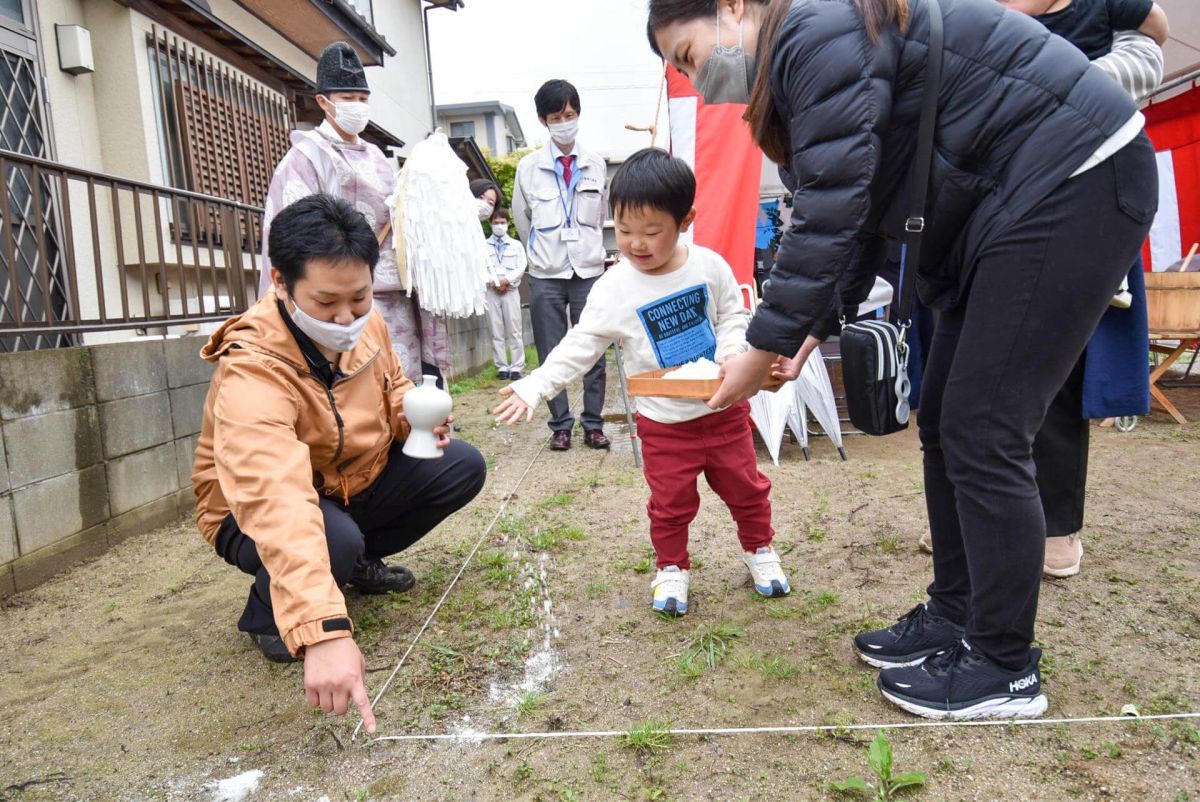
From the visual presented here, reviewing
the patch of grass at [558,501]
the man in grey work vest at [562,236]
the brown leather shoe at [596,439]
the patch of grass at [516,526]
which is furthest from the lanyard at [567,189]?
the patch of grass at [516,526]

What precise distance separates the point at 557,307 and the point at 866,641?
3.06 m

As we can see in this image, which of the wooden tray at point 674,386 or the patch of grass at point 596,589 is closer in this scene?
the wooden tray at point 674,386

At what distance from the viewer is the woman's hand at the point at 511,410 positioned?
77.5 inches

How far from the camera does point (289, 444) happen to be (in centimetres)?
168

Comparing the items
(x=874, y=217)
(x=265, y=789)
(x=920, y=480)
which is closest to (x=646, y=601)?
(x=265, y=789)

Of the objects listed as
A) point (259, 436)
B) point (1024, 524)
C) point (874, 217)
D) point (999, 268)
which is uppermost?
point (874, 217)

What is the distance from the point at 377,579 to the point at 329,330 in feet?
3.18

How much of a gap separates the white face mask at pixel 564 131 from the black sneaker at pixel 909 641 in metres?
3.29

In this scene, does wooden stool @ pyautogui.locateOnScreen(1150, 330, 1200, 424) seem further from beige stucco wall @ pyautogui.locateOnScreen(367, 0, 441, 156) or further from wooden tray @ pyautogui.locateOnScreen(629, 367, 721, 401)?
beige stucco wall @ pyautogui.locateOnScreen(367, 0, 441, 156)

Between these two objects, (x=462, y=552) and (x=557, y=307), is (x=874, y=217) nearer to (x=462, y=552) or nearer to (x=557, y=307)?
A: (x=462, y=552)

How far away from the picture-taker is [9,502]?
2.60m

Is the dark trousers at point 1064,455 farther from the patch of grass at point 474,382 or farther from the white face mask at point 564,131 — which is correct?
the patch of grass at point 474,382

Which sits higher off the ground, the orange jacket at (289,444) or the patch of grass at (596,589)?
the orange jacket at (289,444)

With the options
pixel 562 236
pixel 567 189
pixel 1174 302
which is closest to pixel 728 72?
pixel 562 236
